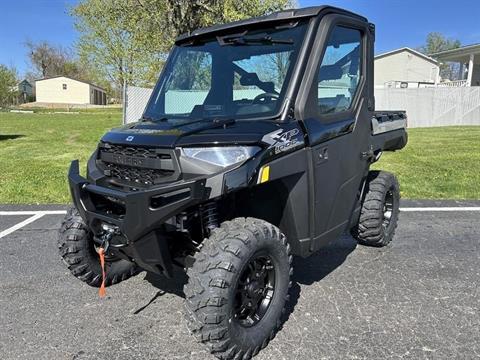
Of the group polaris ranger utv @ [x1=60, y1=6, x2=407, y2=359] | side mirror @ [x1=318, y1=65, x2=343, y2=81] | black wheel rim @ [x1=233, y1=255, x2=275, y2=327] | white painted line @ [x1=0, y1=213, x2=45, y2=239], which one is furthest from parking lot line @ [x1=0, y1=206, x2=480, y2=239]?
black wheel rim @ [x1=233, y1=255, x2=275, y2=327]

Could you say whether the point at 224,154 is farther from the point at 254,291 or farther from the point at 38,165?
the point at 38,165

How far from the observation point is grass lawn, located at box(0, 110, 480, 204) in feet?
25.7

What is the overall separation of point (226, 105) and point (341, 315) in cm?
184

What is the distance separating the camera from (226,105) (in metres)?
3.48

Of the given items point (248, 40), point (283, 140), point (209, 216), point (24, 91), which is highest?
point (24, 91)

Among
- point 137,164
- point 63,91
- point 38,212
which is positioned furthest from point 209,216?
point 63,91

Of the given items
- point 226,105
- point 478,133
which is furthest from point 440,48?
point 226,105

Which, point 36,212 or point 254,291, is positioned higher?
point 254,291

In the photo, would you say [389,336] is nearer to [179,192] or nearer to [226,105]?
[179,192]

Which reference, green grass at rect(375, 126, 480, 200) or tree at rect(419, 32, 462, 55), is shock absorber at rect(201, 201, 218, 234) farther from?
tree at rect(419, 32, 462, 55)

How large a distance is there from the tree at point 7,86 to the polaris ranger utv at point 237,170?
70397 millimetres

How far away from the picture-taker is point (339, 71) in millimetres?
3617

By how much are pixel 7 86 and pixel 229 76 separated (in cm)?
7339

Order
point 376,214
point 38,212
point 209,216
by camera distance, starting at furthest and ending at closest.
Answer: point 38,212
point 376,214
point 209,216
